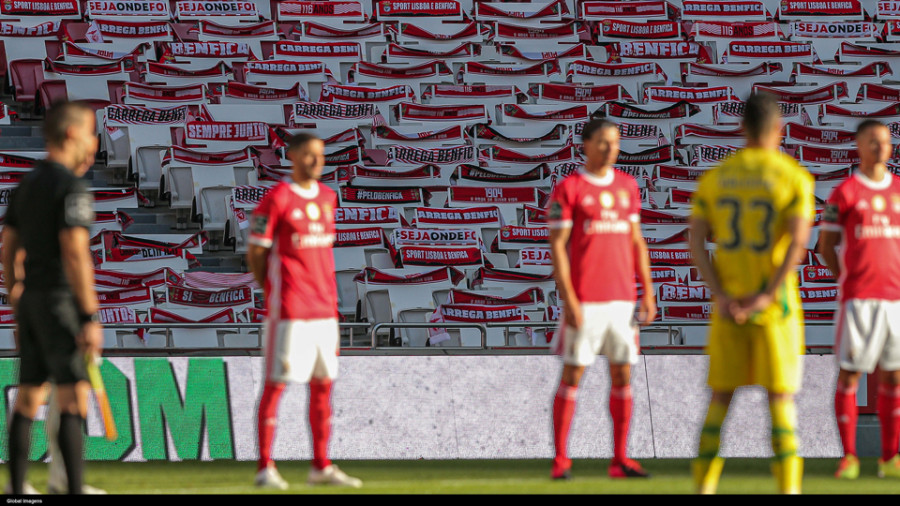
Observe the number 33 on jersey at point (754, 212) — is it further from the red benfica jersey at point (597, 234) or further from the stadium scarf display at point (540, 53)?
the stadium scarf display at point (540, 53)

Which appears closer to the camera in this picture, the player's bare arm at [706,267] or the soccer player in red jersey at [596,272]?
the player's bare arm at [706,267]

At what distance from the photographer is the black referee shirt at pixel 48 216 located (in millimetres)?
4449

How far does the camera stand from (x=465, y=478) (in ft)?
21.6

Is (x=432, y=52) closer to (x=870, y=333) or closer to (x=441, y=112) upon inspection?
(x=441, y=112)

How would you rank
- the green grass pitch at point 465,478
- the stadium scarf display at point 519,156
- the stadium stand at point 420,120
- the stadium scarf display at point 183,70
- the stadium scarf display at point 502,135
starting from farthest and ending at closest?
the stadium scarf display at point 183,70, the stadium scarf display at point 502,135, the stadium scarf display at point 519,156, the stadium stand at point 420,120, the green grass pitch at point 465,478

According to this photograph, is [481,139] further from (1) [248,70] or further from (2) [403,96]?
(1) [248,70]

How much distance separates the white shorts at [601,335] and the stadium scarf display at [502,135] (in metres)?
8.30

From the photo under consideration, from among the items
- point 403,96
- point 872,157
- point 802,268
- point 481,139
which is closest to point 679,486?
point 872,157

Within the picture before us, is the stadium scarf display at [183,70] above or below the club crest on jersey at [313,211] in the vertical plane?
above

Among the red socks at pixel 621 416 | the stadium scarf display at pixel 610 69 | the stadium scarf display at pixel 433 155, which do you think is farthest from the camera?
the stadium scarf display at pixel 610 69

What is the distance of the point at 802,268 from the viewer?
11758mm

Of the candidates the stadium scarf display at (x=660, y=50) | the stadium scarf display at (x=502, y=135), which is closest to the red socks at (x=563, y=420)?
the stadium scarf display at (x=502, y=135)

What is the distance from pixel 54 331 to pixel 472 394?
13.2 ft

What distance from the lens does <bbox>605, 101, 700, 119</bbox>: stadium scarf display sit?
48.1 ft
